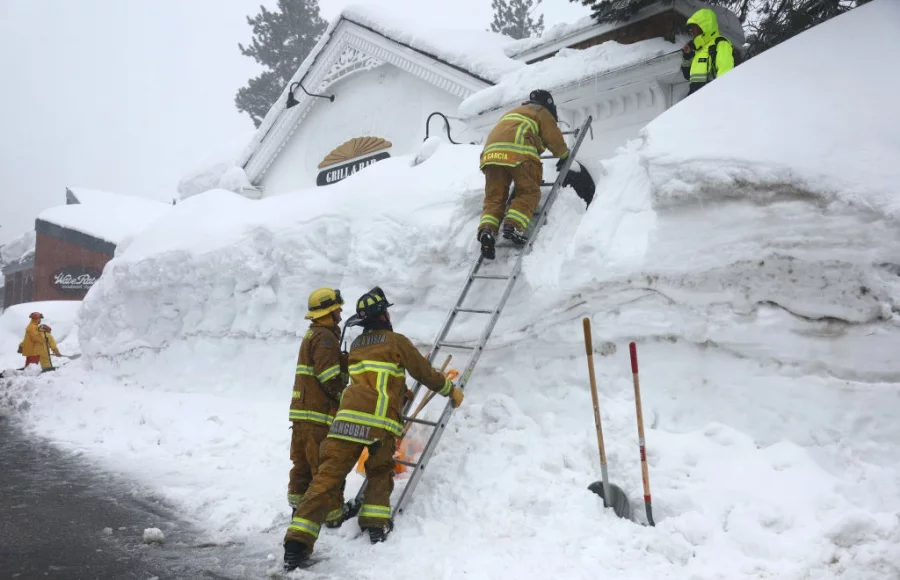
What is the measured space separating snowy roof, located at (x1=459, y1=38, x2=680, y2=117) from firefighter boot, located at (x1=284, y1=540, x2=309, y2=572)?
5.76 m

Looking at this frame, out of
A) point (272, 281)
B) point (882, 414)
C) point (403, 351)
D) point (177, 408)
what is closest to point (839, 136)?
point (882, 414)

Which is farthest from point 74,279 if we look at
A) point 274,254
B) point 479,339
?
point 479,339

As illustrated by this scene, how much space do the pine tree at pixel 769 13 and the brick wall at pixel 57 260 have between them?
21.7 m

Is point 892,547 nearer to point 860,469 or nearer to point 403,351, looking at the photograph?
point 860,469

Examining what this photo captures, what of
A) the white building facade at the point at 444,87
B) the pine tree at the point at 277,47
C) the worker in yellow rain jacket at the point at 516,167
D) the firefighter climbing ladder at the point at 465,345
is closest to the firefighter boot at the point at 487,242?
the worker in yellow rain jacket at the point at 516,167

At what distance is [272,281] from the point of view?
8195mm

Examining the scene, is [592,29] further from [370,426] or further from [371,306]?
[370,426]

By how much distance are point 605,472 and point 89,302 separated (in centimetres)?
1000

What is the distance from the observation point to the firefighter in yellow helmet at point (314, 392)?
436 centimetres

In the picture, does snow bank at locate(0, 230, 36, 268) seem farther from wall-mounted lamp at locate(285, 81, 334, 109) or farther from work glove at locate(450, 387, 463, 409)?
work glove at locate(450, 387, 463, 409)

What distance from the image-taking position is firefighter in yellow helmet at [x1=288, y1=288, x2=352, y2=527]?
436cm

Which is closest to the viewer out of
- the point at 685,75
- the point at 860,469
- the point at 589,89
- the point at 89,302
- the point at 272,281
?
the point at 860,469

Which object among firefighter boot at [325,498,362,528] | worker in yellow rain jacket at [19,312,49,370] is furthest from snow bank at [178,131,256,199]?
firefighter boot at [325,498,362,528]

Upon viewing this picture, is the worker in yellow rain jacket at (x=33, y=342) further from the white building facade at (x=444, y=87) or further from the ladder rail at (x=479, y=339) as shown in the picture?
the ladder rail at (x=479, y=339)
